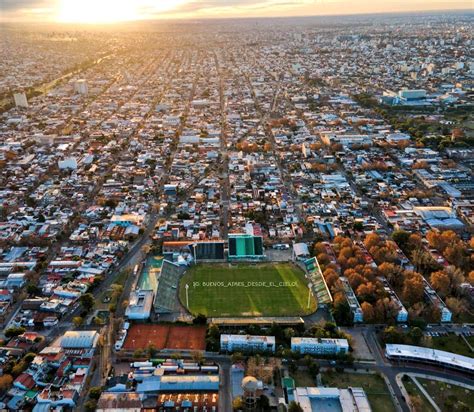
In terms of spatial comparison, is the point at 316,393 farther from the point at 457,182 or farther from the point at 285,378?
the point at 457,182

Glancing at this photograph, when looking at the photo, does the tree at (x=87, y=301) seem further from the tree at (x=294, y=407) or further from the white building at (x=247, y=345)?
the tree at (x=294, y=407)

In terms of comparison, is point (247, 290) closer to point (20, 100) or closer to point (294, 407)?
point (294, 407)

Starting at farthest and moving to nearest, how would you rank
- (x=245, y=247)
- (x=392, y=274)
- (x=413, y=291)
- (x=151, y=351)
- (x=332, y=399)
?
(x=245, y=247) < (x=392, y=274) < (x=413, y=291) < (x=151, y=351) < (x=332, y=399)

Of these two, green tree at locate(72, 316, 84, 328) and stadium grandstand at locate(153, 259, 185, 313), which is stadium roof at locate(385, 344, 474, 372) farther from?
green tree at locate(72, 316, 84, 328)

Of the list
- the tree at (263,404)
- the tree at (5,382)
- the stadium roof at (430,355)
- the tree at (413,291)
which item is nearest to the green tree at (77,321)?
the tree at (5,382)

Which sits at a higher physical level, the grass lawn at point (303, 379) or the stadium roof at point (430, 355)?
the stadium roof at point (430, 355)

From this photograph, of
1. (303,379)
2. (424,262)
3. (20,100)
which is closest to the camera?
(303,379)

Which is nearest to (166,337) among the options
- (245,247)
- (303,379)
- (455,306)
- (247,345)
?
(247,345)

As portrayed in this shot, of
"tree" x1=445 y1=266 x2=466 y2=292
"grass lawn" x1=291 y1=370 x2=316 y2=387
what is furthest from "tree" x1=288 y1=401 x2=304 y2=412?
"tree" x1=445 y1=266 x2=466 y2=292
